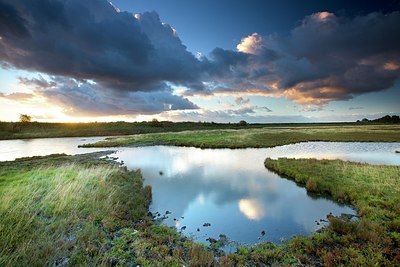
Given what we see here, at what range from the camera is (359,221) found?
45.8ft

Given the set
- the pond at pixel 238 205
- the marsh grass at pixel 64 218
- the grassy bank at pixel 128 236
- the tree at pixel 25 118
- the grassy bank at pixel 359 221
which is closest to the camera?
the marsh grass at pixel 64 218

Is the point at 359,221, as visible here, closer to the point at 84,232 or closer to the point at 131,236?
the point at 131,236

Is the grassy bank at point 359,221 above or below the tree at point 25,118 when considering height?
below

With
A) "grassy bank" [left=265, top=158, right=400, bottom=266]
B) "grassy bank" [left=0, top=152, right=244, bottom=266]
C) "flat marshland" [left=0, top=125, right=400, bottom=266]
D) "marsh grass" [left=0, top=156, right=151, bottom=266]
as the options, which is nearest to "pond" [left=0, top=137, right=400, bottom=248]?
"grassy bank" [left=265, top=158, right=400, bottom=266]

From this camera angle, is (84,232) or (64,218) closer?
(84,232)

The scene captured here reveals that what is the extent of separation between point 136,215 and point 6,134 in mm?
144448

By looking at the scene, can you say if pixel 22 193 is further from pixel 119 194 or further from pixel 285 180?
pixel 285 180

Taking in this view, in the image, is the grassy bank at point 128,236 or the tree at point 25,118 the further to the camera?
the tree at point 25,118

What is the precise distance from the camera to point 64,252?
32.1 ft

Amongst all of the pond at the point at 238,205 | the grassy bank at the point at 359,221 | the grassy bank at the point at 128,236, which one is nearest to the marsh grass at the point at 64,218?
the grassy bank at the point at 128,236

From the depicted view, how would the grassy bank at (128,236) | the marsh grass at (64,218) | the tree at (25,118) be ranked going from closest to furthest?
the marsh grass at (64,218), the grassy bank at (128,236), the tree at (25,118)

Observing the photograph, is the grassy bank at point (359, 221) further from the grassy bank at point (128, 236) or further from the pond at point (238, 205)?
the pond at point (238, 205)

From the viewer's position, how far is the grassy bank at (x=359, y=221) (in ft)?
34.2

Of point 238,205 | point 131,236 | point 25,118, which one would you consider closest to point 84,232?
point 131,236
